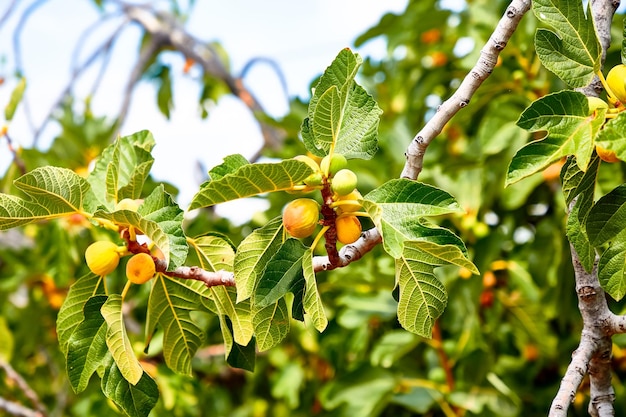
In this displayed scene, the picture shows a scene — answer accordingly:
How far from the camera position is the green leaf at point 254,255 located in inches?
29.8

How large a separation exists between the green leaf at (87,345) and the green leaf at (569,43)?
588 millimetres

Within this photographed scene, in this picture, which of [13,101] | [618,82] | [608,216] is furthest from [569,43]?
[13,101]

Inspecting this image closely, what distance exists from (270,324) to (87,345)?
24cm

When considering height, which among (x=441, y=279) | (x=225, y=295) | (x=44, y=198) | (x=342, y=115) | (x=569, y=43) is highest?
(x=569, y=43)

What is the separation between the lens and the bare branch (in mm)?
785

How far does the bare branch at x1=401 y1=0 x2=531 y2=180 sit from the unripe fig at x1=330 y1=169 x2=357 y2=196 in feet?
0.29

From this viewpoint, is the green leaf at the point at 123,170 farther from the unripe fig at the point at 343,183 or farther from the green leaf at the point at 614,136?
the green leaf at the point at 614,136

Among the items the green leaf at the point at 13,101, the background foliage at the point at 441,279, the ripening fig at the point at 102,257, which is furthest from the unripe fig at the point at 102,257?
the background foliage at the point at 441,279

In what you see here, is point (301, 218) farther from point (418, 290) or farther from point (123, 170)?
point (123, 170)

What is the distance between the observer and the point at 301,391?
225 centimetres

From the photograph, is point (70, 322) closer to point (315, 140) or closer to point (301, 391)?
point (315, 140)

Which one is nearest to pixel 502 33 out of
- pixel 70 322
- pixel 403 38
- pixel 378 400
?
pixel 70 322

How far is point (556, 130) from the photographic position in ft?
2.26

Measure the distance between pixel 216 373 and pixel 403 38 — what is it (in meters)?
1.31
